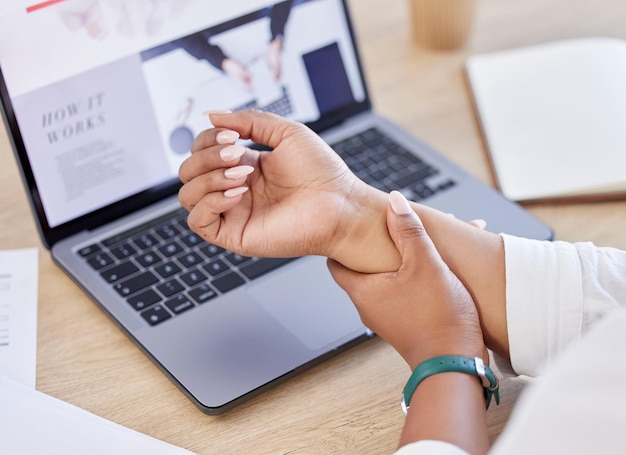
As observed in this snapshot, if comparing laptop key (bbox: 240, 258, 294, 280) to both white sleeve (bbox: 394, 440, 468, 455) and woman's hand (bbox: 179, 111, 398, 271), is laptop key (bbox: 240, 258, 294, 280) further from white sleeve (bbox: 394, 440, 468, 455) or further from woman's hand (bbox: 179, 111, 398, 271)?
white sleeve (bbox: 394, 440, 468, 455)

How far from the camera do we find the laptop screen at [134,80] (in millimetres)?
870

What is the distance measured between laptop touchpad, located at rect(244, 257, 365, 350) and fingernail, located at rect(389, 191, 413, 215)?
0.38ft

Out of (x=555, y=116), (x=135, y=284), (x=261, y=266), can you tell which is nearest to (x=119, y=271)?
(x=135, y=284)

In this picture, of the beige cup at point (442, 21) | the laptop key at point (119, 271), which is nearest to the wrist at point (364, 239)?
the laptop key at point (119, 271)

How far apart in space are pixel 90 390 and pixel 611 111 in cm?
65

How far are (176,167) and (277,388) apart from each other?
0.97ft

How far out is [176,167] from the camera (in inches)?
37.6

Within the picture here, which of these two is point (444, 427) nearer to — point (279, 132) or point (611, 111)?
point (279, 132)

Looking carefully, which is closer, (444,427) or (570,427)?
(570,427)

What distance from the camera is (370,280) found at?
76 cm

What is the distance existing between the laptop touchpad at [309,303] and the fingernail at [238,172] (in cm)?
14

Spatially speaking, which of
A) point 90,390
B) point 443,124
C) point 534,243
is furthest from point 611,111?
point 90,390

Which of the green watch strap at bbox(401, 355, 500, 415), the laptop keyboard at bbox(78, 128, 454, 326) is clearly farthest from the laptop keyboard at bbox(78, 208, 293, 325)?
the green watch strap at bbox(401, 355, 500, 415)

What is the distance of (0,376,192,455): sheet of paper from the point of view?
69 centimetres
